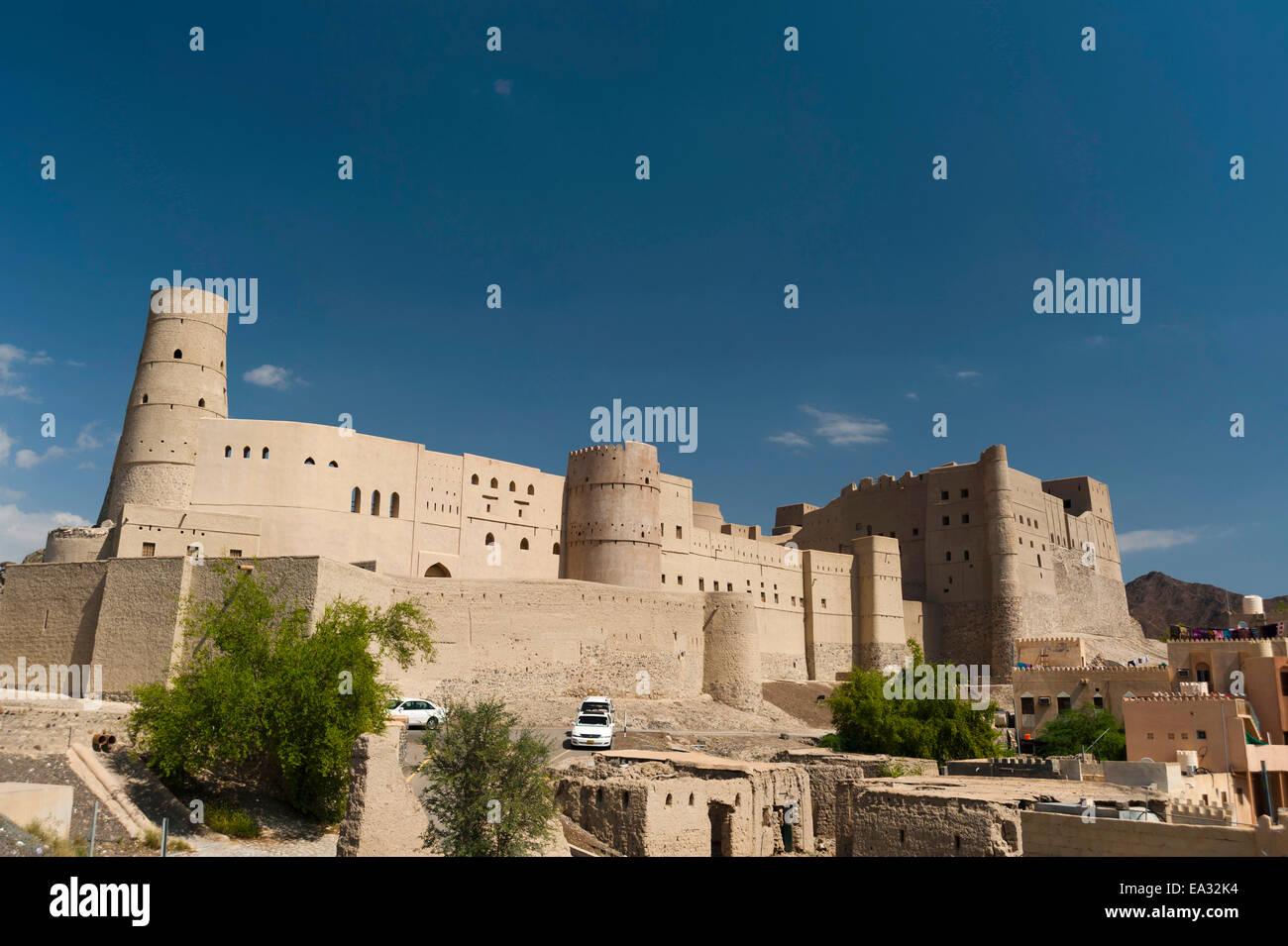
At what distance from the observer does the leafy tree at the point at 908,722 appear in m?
29.9

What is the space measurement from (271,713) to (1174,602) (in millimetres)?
119198

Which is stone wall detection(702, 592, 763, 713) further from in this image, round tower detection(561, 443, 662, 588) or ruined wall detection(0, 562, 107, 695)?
ruined wall detection(0, 562, 107, 695)

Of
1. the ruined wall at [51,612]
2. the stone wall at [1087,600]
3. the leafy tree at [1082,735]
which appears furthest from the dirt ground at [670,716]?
the stone wall at [1087,600]

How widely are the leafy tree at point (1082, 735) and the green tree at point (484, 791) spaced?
83.6 ft

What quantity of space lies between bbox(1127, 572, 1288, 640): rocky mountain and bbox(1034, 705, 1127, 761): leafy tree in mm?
76653

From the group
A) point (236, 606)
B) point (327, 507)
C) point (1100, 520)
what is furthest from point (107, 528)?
point (1100, 520)

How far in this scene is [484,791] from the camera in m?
13.4

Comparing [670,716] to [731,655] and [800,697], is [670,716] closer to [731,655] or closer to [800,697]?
[731,655]

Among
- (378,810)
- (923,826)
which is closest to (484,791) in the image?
(378,810)

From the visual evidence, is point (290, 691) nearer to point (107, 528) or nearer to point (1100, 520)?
point (107, 528)

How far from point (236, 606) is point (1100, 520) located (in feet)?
209
